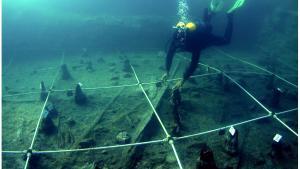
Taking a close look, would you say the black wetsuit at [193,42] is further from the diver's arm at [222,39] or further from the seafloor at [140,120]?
the seafloor at [140,120]

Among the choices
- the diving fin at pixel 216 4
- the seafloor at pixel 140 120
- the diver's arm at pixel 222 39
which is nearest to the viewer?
the seafloor at pixel 140 120

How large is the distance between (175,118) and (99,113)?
1.66 metres

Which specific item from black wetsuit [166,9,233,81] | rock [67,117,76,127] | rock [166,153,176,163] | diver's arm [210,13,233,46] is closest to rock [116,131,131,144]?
rock [166,153,176,163]

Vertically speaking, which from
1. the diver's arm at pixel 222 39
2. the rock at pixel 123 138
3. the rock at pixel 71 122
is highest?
the diver's arm at pixel 222 39

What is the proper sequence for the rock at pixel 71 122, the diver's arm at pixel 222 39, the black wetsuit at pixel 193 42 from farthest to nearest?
the diver's arm at pixel 222 39 → the black wetsuit at pixel 193 42 → the rock at pixel 71 122

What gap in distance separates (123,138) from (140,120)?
28.8 inches

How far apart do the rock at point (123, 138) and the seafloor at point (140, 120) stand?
0.04 metres

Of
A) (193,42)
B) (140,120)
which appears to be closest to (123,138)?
(140,120)

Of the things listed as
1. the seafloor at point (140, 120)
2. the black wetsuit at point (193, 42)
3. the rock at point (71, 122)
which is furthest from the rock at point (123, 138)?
the black wetsuit at point (193, 42)

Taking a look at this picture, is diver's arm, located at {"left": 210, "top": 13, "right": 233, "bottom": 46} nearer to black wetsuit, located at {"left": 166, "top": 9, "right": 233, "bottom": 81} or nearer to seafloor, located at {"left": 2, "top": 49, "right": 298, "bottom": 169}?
black wetsuit, located at {"left": 166, "top": 9, "right": 233, "bottom": 81}

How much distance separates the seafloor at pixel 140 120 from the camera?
3988mm

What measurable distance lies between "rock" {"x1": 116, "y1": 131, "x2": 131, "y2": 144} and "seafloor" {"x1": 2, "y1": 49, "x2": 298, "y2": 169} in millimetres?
39

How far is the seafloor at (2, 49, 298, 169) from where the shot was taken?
3.99 meters

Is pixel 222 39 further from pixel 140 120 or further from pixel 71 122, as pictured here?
pixel 71 122
